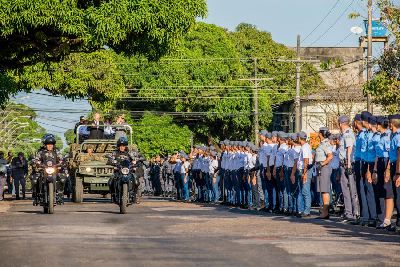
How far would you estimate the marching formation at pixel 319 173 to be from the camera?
67.5 ft

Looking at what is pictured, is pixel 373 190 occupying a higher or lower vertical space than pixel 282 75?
lower

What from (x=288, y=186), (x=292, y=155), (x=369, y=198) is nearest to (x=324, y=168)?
(x=292, y=155)

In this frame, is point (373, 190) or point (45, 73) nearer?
point (373, 190)

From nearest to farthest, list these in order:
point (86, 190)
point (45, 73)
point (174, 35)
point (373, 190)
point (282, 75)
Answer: point (373, 190) < point (174, 35) < point (86, 190) < point (45, 73) < point (282, 75)

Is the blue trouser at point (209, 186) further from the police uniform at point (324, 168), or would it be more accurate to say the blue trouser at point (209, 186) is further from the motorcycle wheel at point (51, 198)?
the police uniform at point (324, 168)

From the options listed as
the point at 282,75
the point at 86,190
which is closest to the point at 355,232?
the point at 86,190

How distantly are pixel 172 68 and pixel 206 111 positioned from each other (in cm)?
426

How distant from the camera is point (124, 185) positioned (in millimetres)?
27125

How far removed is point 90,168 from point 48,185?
31.1 ft

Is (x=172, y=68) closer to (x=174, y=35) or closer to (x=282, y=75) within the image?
(x=282, y=75)

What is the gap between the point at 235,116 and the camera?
9081 centimetres

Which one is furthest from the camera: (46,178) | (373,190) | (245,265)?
(46,178)

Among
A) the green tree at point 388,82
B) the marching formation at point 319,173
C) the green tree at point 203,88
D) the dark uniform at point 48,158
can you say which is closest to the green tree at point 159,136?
the green tree at point 203,88

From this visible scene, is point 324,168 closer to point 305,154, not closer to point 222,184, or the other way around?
point 305,154
